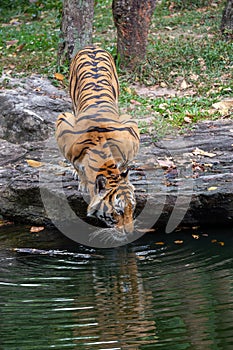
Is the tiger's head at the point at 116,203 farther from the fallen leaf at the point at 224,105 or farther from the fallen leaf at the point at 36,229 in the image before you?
the fallen leaf at the point at 224,105

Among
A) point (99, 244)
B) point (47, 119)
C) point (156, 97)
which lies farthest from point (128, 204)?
point (156, 97)

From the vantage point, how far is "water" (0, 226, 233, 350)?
12.4 ft

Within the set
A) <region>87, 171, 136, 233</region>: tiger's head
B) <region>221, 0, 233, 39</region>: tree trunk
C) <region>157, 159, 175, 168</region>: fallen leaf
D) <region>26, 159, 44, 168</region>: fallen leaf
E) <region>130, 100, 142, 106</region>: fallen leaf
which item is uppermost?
<region>221, 0, 233, 39</region>: tree trunk

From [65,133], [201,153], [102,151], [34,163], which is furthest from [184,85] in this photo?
[102,151]

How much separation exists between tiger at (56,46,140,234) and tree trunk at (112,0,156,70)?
379 centimetres

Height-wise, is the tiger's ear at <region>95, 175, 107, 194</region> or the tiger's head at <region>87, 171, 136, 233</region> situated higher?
the tiger's ear at <region>95, 175, 107, 194</region>

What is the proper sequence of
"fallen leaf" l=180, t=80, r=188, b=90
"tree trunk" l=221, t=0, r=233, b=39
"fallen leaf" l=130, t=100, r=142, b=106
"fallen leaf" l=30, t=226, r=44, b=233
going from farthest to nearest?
"tree trunk" l=221, t=0, r=233, b=39 < "fallen leaf" l=180, t=80, r=188, b=90 < "fallen leaf" l=130, t=100, r=142, b=106 < "fallen leaf" l=30, t=226, r=44, b=233

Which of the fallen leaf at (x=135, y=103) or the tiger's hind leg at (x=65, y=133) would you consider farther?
the fallen leaf at (x=135, y=103)

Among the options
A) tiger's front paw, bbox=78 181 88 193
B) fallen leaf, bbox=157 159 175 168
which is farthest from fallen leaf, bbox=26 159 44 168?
fallen leaf, bbox=157 159 175 168

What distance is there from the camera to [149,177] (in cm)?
666

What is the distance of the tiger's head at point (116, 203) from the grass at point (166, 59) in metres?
2.50

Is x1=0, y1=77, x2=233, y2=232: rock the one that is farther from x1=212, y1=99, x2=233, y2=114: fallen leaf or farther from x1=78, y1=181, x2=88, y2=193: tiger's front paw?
x1=212, y1=99, x2=233, y2=114: fallen leaf

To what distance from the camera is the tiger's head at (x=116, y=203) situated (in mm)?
5480

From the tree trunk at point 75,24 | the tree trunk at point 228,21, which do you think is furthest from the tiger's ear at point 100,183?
the tree trunk at point 228,21
